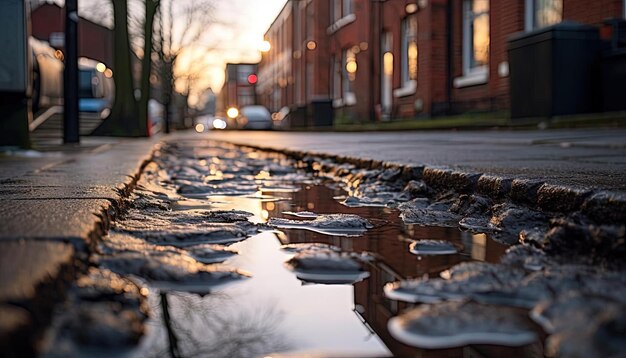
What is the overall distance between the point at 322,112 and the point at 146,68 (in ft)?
21.7

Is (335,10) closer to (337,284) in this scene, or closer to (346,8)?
(346,8)

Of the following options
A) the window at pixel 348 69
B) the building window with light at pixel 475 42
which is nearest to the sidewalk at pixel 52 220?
the building window with light at pixel 475 42

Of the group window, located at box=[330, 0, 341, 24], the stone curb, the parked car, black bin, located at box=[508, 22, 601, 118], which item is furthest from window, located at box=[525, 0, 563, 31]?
the parked car

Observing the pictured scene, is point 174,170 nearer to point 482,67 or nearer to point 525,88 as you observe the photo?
point 525,88

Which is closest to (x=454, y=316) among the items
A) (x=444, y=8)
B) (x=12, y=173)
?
(x=12, y=173)

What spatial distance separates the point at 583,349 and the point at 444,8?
17.1 m

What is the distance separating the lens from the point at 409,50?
2014 cm

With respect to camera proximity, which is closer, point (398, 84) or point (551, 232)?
point (551, 232)

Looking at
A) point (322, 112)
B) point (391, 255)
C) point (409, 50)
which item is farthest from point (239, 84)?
point (391, 255)

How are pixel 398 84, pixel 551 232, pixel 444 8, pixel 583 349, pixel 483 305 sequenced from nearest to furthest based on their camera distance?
pixel 583 349, pixel 483 305, pixel 551 232, pixel 444 8, pixel 398 84

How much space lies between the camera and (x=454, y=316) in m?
1.20

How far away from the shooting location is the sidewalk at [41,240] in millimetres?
972

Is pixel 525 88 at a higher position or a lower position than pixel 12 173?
higher

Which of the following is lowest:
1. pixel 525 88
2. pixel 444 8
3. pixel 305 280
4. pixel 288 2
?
pixel 305 280
